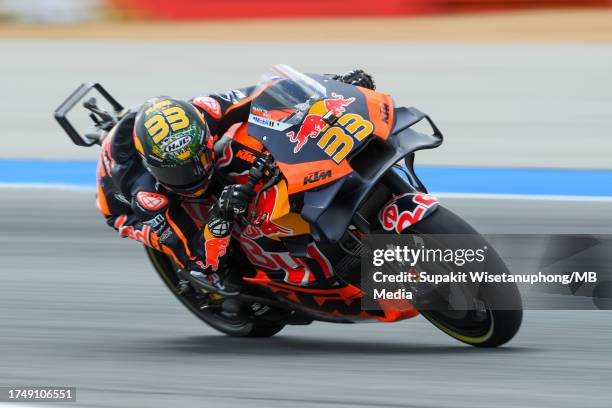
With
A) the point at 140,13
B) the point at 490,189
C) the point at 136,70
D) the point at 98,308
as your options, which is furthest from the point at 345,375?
the point at 140,13

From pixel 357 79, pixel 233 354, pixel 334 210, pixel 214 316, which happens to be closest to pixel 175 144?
pixel 334 210

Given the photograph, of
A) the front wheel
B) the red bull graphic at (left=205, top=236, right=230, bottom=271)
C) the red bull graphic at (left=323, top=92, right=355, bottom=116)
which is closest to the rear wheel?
the red bull graphic at (left=205, top=236, right=230, bottom=271)

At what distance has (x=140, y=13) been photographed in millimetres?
20062

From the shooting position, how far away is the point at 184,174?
5305 millimetres

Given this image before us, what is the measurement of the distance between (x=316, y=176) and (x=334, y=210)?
0.53ft

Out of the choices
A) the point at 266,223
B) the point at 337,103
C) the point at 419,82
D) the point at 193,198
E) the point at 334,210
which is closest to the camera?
the point at 334,210

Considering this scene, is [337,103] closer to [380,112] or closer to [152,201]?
[380,112]

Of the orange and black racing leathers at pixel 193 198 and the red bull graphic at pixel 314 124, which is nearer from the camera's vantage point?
the red bull graphic at pixel 314 124

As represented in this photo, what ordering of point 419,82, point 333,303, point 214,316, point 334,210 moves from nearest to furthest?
point 334,210 → point 333,303 → point 214,316 → point 419,82

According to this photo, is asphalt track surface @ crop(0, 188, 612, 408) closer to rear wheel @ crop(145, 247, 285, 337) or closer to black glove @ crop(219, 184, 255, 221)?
rear wheel @ crop(145, 247, 285, 337)

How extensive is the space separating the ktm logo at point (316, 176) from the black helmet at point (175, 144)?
0.53m

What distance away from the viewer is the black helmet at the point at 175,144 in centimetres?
523

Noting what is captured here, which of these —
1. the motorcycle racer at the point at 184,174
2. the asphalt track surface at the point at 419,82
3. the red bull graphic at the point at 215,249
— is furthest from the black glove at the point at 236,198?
the asphalt track surface at the point at 419,82

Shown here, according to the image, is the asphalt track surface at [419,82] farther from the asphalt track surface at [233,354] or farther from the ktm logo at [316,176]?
the ktm logo at [316,176]
